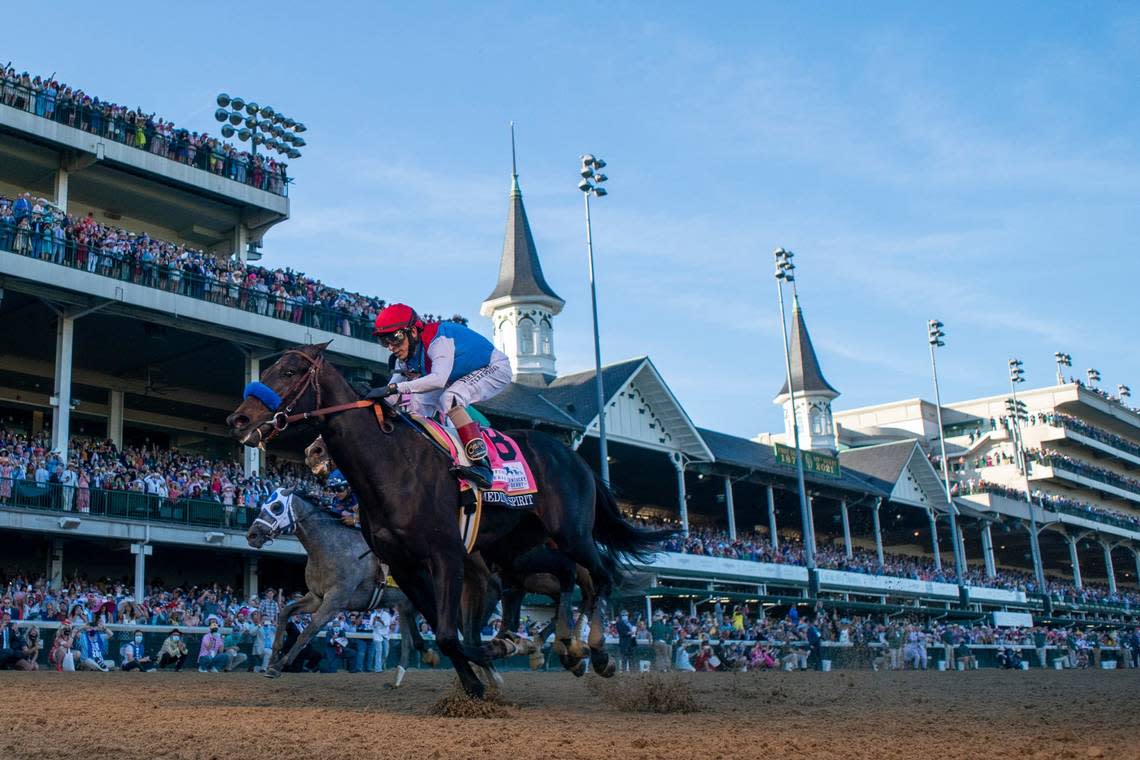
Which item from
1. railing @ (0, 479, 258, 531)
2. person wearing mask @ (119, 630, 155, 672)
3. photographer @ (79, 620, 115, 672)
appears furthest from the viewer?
railing @ (0, 479, 258, 531)

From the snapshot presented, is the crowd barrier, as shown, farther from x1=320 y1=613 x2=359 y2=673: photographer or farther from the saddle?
the saddle

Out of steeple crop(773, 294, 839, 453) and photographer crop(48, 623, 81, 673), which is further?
steeple crop(773, 294, 839, 453)

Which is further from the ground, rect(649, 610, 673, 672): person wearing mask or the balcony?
the balcony

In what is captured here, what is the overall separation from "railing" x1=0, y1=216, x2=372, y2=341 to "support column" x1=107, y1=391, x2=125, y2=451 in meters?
6.21

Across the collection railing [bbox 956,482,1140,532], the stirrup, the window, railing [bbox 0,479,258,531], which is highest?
the window

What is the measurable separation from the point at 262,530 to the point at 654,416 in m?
29.0

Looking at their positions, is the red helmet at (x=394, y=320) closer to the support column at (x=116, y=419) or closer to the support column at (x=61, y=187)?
the support column at (x=61, y=187)

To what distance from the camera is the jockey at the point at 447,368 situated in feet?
30.9

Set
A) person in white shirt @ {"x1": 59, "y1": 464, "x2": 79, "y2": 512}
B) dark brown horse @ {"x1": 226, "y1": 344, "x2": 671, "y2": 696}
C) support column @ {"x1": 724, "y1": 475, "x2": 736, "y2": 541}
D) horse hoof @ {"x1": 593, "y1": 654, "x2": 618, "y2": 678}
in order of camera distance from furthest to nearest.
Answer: support column @ {"x1": 724, "y1": 475, "x2": 736, "y2": 541}
person in white shirt @ {"x1": 59, "y1": 464, "x2": 79, "y2": 512}
horse hoof @ {"x1": 593, "y1": 654, "x2": 618, "y2": 678}
dark brown horse @ {"x1": 226, "y1": 344, "x2": 671, "y2": 696}

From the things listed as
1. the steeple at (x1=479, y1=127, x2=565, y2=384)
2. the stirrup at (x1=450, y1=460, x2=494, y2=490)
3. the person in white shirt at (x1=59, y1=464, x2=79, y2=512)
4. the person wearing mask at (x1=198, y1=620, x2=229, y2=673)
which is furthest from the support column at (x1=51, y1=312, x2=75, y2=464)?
the steeple at (x1=479, y1=127, x2=565, y2=384)

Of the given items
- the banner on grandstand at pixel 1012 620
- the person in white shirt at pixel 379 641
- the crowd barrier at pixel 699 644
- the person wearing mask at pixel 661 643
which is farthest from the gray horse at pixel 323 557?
the banner on grandstand at pixel 1012 620

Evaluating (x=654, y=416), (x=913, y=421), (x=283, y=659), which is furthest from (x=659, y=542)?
(x=913, y=421)

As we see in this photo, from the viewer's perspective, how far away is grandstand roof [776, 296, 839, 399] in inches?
2734

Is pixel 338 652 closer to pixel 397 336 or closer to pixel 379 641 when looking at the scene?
pixel 379 641
